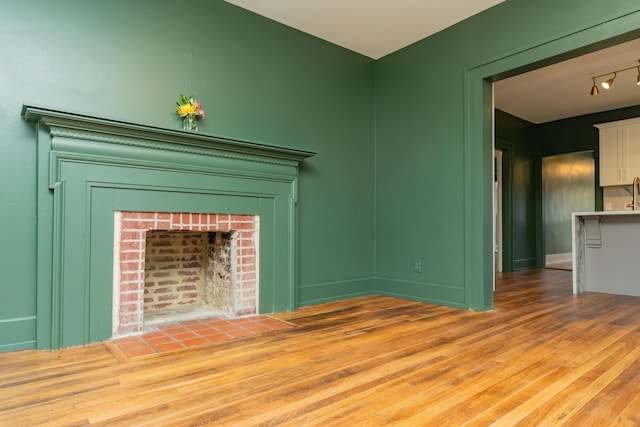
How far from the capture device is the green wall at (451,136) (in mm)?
3094

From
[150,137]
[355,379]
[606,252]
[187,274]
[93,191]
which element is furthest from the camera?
[606,252]

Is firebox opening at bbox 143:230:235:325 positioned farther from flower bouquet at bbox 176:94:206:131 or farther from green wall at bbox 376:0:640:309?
green wall at bbox 376:0:640:309

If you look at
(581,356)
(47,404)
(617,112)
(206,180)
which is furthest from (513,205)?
(47,404)

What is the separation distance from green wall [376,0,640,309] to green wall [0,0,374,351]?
28 centimetres

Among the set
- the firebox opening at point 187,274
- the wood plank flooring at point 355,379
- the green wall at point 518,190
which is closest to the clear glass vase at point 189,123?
the firebox opening at point 187,274

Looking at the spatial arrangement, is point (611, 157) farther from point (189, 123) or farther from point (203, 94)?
point (189, 123)

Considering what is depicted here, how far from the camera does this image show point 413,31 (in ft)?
12.6

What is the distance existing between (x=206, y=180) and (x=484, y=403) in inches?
91.0

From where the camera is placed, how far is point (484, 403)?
1.65 meters

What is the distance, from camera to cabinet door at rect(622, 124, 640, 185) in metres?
5.93

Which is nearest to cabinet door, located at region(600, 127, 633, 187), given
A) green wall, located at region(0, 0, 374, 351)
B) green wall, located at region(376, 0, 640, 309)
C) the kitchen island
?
the kitchen island

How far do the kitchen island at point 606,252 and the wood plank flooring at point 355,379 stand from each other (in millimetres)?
1841

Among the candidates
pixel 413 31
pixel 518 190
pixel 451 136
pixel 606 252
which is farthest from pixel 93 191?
pixel 518 190

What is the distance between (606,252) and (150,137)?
5097 millimetres
